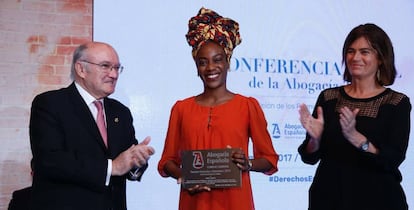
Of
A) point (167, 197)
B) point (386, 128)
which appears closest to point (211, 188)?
point (386, 128)

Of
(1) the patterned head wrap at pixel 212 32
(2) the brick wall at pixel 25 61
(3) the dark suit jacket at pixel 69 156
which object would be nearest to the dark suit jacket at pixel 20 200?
(2) the brick wall at pixel 25 61

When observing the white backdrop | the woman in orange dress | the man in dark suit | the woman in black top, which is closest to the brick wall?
→ the white backdrop

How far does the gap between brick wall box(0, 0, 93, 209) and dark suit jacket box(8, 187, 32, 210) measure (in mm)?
329

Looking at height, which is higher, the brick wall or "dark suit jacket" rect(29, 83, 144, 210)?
the brick wall

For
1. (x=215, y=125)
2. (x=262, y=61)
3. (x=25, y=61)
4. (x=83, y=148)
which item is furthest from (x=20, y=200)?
(x=262, y=61)

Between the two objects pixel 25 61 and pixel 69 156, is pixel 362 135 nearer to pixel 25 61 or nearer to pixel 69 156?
pixel 69 156

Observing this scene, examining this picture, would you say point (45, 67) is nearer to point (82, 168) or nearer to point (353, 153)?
point (82, 168)

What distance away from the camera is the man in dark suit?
2.62 metres

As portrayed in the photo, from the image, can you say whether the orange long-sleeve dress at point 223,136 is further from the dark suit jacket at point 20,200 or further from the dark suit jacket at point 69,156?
the dark suit jacket at point 20,200

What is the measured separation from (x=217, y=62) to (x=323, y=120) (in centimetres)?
62

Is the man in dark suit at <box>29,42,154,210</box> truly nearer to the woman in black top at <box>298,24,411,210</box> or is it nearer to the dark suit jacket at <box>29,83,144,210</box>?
the dark suit jacket at <box>29,83,144,210</box>

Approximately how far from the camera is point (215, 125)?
9.62 feet

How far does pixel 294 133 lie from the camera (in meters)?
4.75

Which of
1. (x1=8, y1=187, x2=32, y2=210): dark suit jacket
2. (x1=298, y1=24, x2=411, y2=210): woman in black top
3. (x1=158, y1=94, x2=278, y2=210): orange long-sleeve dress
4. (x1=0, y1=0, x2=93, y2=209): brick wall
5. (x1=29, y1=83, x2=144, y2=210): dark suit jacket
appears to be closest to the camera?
(x1=29, y1=83, x2=144, y2=210): dark suit jacket
